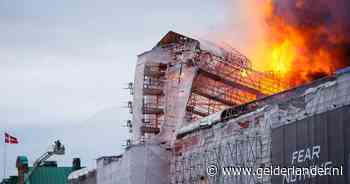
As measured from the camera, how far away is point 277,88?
348 feet

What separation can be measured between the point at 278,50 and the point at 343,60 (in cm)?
882

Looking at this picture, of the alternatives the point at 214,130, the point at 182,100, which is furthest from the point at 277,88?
the point at 214,130

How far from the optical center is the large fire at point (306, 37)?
94.1m

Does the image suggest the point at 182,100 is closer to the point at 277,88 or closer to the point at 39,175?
the point at 277,88

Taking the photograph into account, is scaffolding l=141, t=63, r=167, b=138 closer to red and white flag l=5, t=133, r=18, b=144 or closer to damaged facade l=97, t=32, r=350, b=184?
damaged facade l=97, t=32, r=350, b=184

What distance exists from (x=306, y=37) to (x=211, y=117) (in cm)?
1340

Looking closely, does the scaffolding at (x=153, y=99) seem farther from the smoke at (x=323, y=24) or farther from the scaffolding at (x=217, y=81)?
the smoke at (x=323, y=24)

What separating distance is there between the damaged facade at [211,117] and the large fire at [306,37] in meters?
4.24

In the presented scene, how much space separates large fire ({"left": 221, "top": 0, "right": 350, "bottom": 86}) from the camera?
94.1 metres

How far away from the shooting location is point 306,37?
97125mm

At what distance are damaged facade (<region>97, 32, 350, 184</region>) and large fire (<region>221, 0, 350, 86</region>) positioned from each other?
4.24m

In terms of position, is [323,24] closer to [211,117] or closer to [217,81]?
[211,117]

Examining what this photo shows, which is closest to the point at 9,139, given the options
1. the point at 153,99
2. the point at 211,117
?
the point at 153,99

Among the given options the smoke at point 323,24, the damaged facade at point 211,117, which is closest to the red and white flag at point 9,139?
the damaged facade at point 211,117
